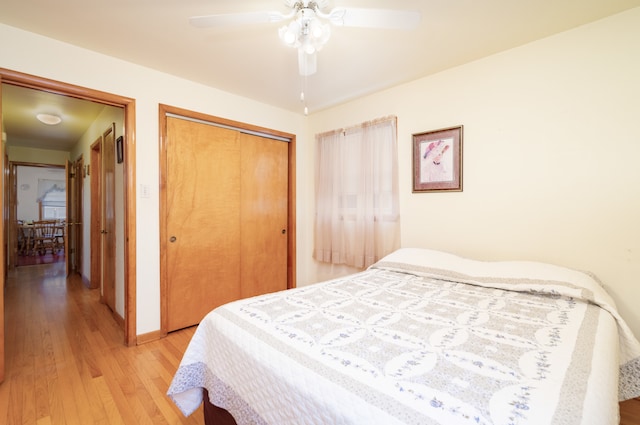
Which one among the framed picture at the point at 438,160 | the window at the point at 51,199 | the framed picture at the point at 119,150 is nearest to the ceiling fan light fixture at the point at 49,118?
the framed picture at the point at 119,150

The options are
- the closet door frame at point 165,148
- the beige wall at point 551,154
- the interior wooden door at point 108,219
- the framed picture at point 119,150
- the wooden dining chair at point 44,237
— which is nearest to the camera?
the beige wall at point 551,154

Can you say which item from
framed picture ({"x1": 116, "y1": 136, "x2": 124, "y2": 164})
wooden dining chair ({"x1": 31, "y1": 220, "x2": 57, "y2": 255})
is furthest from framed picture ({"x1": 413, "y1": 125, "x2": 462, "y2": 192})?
wooden dining chair ({"x1": 31, "y1": 220, "x2": 57, "y2": 255})

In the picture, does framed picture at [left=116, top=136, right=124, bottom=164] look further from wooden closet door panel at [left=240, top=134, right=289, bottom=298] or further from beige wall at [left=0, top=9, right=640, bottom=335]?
wooden closet door panel at [left=240, top=134, right=289, bottom=298]

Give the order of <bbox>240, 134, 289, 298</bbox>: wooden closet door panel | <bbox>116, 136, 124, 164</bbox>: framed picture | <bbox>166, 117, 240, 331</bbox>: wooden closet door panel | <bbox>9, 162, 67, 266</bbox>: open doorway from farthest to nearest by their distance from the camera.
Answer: <bbox>9, 162, 67, 266</bbox>: open doorway → <bbox>240, 134, 289, 298</bbox>: wooden closet door panel → <bbox>116, 136, 124, 164</bbox>: framed picture → <bbox>166, 117, 240, 331</bbox>: wooden closet door panel

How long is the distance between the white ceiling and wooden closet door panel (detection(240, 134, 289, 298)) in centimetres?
A: 84

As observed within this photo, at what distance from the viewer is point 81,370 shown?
1964 millimetres

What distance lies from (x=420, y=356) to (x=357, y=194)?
2.18 metres

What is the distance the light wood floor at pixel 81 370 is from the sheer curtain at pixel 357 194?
1.72 metres

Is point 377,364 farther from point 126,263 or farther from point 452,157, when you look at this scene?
point 126,263

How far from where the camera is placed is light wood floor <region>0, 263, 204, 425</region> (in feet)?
5.10

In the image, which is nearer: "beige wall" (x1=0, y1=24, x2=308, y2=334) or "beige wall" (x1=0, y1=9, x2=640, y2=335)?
"beige wall" (x1=0, y1=9, x2=640, y2=335)

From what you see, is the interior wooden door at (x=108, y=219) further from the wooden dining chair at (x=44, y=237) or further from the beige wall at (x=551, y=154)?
the wooden dining chair at (x=44, y=237)

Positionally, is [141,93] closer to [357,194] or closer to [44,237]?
[357,194]

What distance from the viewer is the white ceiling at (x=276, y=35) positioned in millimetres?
1640
